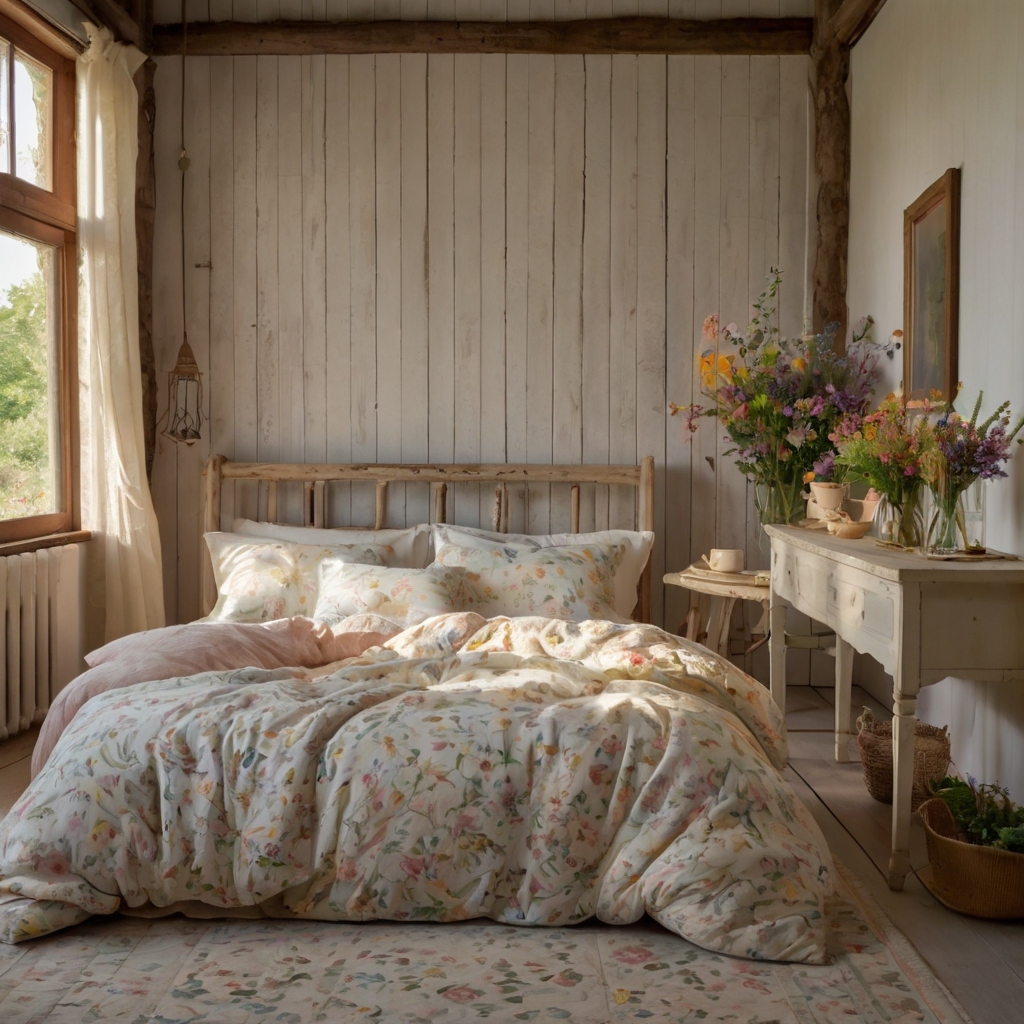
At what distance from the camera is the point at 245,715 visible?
8.30ft

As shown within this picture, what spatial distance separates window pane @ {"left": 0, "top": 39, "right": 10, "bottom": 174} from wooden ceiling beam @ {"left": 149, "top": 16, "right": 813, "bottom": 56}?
118 cm

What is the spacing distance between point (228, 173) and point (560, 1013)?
12.7 feet

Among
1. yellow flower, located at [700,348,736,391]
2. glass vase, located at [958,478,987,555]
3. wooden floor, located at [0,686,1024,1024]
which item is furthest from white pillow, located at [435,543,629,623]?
glass vase, located at [958,478,987,555]

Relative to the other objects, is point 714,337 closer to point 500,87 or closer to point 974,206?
point 974,206

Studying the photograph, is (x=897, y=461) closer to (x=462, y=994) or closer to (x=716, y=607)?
(x=716, y=607)

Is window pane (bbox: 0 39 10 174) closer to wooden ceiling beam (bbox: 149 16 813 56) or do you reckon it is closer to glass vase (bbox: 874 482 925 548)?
wooden ceiling beam (bbox: 149 16 813 56)

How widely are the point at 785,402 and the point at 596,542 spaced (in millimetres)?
939

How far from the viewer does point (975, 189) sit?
3.20 m

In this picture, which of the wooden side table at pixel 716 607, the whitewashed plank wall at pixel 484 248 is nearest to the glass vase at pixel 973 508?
the wooden side table at pixel 716 607

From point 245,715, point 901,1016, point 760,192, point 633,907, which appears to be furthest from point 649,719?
point 760,192

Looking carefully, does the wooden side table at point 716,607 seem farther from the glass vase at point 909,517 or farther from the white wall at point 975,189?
the glass vase at point 909,517

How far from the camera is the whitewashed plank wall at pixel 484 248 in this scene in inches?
185

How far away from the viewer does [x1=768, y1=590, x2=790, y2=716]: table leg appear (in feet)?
12.4

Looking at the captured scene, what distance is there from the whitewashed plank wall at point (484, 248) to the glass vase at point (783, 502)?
555mm
